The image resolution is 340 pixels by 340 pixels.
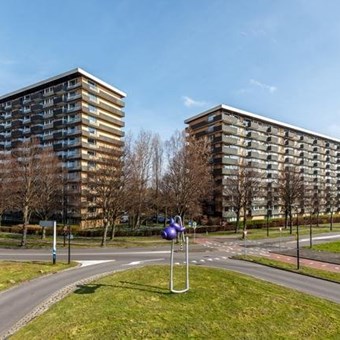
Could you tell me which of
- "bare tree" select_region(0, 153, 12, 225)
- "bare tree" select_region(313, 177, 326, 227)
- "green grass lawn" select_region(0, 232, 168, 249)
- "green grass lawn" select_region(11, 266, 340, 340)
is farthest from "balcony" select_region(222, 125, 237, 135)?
"green grass lawn" select_region(11, 266, 340, 340)

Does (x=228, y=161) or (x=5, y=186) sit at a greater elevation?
(x=228, y=161)

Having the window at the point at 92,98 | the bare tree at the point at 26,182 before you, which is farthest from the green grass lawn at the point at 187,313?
the window at the point at 92,98

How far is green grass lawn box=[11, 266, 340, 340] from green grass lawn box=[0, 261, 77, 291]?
615 centimetres

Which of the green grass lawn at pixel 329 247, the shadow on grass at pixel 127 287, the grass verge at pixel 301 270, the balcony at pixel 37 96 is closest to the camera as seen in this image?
the shadow on grass at pixel 127 287

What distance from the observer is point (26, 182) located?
166ft

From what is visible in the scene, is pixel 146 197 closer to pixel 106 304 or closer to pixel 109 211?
pixel 109 211

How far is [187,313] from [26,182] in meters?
38.8

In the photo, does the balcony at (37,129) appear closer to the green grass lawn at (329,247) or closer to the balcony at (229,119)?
the balcony at (229,119)

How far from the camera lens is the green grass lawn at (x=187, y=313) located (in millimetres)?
16203

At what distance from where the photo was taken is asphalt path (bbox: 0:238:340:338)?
845 inches

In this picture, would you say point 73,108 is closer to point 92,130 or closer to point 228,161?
point 92,130

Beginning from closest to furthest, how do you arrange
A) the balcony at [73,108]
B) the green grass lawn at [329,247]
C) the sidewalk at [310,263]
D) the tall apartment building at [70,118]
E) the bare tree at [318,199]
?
the sidewalk at [310,263], the green grass lawn at [329,247], the tall apartment building at [70,118], the balcony at [73,108], the bare tree at [318,199]

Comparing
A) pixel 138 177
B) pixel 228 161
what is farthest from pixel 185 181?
pixel 228 161

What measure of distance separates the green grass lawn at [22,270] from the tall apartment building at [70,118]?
123 feet
